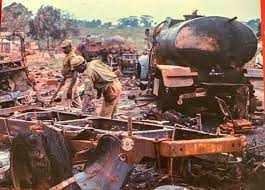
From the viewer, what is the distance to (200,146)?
1968 millimetres

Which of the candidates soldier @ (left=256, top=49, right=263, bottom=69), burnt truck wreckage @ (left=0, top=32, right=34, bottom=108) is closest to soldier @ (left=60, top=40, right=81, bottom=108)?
burnt truck wreckage @ (left=0, top=32, right=34, bottom=108)

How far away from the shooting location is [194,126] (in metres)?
2.24

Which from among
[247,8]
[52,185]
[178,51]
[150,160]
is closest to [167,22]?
[178,51]

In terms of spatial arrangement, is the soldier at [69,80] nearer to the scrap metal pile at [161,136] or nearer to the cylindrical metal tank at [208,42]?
the scrap metal pile at [161,136]

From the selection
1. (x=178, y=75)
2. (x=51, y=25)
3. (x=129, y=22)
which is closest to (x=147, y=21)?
(x=129, y=22)

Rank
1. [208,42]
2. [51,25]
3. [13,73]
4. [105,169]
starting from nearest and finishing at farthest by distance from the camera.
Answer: [105,169] < [208,42] < [51,25] < [13,73]

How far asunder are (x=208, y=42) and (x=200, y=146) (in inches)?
18.3

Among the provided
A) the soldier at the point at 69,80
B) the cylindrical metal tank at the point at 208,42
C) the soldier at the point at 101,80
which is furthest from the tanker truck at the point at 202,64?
the soldier at the point at 69,80

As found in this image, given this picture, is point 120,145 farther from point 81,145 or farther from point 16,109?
point 16,109

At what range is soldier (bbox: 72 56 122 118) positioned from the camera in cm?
231

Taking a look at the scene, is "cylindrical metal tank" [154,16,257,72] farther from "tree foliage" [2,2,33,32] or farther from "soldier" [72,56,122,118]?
"tree foliage" [2,2,33,32]

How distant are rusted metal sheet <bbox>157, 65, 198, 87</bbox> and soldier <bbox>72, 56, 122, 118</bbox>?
219mm

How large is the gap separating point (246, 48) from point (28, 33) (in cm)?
96

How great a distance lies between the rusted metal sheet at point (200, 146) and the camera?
1953 mm
